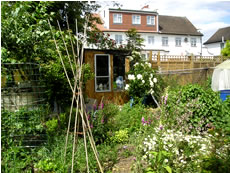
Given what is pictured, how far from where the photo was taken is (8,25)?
13.2 ft

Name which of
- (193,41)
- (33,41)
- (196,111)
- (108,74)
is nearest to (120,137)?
(196,111)

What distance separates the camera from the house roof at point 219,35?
121ft

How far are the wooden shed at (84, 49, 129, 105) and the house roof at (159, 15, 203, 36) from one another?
22578mm

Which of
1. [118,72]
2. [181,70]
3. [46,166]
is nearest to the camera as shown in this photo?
[46,166]

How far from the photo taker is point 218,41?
3712cm

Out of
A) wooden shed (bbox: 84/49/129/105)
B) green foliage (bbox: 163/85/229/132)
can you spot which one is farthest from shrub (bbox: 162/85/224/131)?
wooden shed (bbox: 84/49/129/105)

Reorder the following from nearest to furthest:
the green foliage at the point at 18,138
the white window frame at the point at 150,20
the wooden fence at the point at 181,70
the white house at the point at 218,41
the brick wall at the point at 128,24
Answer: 1. the green foliage at the point at 18,138
2. the wooden fence at the point at 181,70
3. the brick wall at the point at 128,24
4. the white window frame at the point at 150,20
5. the white house at the point at 218,41

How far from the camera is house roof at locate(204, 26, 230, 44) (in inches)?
1454

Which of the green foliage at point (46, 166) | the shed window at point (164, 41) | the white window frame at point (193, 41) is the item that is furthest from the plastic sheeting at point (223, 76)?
the white window frame at point (193, 41)

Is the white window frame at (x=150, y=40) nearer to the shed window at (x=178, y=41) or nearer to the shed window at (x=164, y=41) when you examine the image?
the shed window at (x=164, y=41)

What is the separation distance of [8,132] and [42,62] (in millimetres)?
1855

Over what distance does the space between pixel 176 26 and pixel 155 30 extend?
458cm

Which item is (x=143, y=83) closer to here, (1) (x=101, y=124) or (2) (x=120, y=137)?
(2) (x=120, y=137)

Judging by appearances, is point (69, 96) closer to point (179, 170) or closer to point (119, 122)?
point (119, 122)
